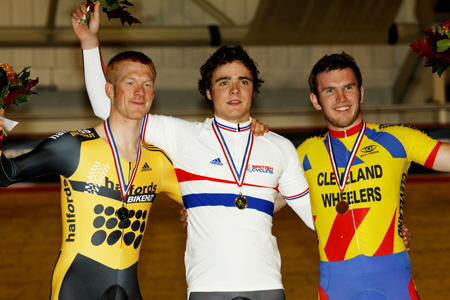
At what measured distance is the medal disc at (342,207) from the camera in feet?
9.80

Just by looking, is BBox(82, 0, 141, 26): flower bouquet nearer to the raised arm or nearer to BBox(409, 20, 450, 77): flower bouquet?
the raised arm

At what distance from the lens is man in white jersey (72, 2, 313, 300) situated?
2.65m

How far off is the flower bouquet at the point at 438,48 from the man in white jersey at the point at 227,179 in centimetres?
79

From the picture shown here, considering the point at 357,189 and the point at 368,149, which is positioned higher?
the point at 368,149

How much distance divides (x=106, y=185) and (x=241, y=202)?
0.63 m

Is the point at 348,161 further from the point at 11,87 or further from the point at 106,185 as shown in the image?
the point at 11,87

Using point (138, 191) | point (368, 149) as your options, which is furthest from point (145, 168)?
point (368, 149)

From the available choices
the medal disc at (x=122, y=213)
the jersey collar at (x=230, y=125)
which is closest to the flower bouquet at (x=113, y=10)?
the jersey collar at (x=230, y=125)

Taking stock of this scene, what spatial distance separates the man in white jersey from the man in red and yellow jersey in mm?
161

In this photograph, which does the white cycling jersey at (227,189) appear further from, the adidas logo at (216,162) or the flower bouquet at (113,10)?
the flower bouquet at (113,10)

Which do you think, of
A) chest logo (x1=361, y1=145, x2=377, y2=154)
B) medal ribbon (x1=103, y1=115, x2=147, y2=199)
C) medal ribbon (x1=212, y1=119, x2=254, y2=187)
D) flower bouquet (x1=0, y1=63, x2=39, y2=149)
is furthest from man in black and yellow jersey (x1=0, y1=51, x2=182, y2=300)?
chest logo (x1=361, y1=145, x2=377, y2=154)

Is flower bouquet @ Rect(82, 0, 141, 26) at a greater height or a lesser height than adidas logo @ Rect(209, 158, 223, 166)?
greater

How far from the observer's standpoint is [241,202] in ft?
9.04

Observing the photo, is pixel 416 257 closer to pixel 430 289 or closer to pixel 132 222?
pixel 430 289
